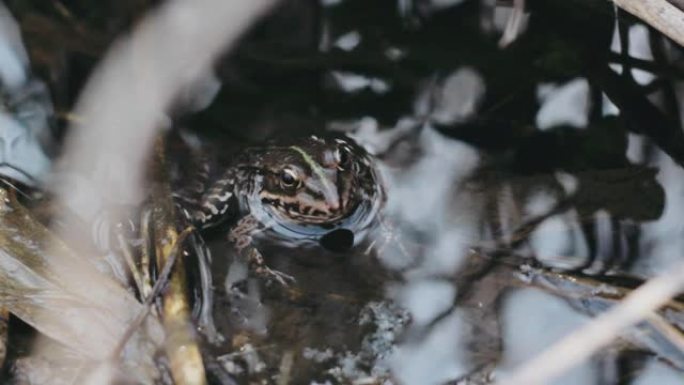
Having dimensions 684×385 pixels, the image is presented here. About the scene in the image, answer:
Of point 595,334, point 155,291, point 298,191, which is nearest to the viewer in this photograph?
point 595,334

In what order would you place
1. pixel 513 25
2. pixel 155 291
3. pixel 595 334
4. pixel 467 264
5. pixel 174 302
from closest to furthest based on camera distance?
pixel 595 334 → pixel 155 291 → pixel 174 302 → pixel 467 264 → pixel 513 25

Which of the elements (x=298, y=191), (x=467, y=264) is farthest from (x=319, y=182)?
(x=467, y=264)

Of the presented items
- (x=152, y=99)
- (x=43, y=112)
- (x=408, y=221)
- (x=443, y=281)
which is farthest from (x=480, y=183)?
(x=43, y=112)

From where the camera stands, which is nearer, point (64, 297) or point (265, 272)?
point (64, 297)

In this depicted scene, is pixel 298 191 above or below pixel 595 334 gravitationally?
below

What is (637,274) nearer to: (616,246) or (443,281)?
(616,246)

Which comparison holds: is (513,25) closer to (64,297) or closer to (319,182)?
(319,182)
